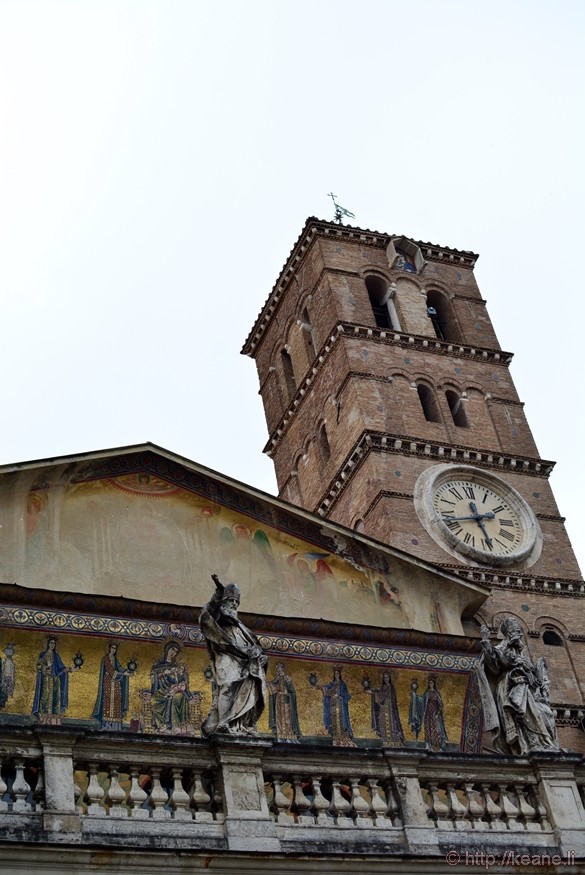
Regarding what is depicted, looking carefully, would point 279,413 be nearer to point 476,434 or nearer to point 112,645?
point 476,434

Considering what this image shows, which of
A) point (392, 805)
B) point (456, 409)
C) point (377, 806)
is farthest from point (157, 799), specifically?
point (456, 409)

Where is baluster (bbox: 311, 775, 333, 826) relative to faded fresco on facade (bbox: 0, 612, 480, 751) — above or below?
below

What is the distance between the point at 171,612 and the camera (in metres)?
15.5

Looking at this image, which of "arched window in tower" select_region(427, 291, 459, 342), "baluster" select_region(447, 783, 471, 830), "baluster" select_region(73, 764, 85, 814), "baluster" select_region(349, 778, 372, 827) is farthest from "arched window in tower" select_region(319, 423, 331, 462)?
"baluster" select_region(73, 764, 85, 814)

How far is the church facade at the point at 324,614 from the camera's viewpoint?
10.1m

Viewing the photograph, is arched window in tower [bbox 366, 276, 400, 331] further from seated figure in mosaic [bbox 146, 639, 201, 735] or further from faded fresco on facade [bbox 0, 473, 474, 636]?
seated figure in mosaic [bbox 146, 639, 201, 735]

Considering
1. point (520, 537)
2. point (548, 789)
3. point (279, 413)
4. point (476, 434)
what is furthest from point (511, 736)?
point (279, 413)

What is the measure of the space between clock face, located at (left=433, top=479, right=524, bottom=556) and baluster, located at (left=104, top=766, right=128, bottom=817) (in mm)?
12177

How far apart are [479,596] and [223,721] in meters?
7.74

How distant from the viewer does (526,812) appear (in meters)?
11.5

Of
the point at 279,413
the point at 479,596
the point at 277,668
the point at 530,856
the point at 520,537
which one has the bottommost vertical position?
the point at 530,856

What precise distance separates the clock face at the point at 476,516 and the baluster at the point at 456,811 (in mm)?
10240

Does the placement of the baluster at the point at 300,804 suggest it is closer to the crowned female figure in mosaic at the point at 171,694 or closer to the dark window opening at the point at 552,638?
the crowned female figure in mosaic at the point at 171,694

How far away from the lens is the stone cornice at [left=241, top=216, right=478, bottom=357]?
27.1m
